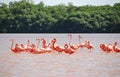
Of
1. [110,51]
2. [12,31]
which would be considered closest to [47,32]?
[12,31]

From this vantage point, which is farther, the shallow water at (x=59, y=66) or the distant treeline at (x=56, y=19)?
the distant treeline at (x=56, y=19)

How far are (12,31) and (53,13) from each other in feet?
36.5

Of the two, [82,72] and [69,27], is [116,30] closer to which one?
[69,27]

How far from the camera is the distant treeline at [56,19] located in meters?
30.0

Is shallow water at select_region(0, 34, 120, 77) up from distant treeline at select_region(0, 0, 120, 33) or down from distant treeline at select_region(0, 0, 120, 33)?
down

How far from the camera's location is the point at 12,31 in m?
30.9

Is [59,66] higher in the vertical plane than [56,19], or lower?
lower

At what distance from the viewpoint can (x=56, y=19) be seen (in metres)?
38.3

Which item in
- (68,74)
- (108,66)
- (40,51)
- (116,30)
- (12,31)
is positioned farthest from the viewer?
(12,31)

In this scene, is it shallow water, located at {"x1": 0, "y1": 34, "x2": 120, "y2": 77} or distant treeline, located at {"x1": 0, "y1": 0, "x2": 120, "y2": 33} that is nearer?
shallow water, located at {"x1": 0, "y1": 34, "x2": 120, "y2": 77}

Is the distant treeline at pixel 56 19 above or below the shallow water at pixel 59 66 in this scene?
above

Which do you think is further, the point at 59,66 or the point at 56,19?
the point at 56,19

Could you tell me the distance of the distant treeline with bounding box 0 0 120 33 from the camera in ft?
98.4

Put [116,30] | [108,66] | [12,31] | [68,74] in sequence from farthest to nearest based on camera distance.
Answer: [12,31], [116,30], [108,66], [68,74]
